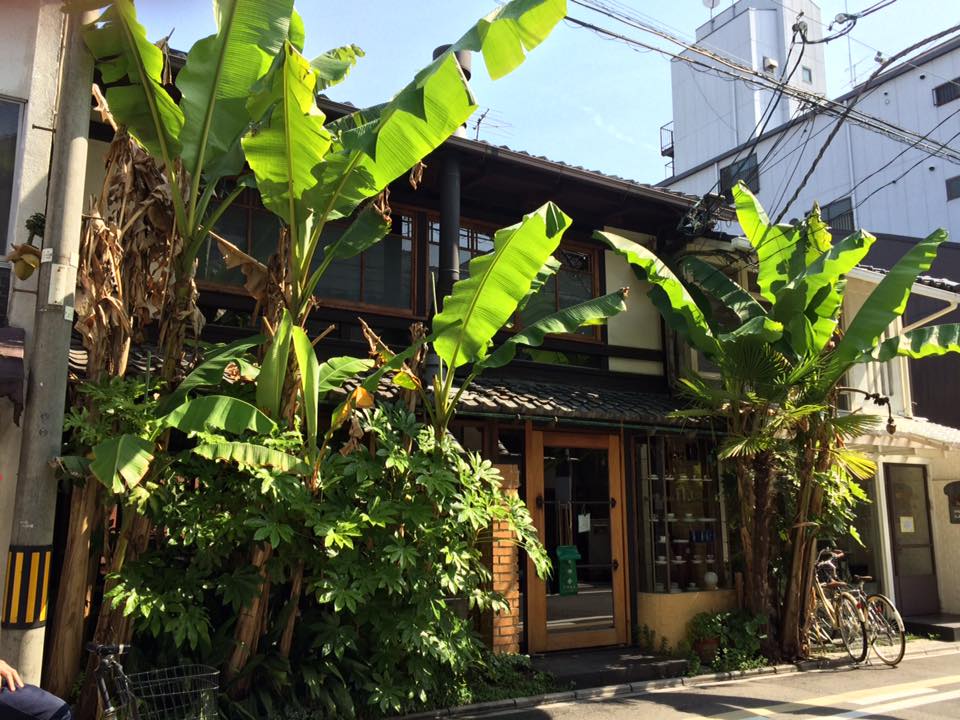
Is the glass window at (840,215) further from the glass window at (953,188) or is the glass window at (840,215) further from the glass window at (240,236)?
the glass window at (240,236)

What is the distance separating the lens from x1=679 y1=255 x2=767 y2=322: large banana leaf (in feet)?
33.6

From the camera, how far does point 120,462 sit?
5449 millimetres

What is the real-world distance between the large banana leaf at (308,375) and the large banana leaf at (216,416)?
513 mm

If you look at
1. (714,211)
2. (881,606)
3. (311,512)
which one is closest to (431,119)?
(311,512)

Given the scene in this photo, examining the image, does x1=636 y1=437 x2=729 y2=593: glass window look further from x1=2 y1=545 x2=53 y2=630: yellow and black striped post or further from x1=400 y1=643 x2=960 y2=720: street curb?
x1=2 y1=545 x2=53 y2=630: yellow and black striped post

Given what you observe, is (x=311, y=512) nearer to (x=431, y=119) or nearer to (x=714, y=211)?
(x=431, y=119)

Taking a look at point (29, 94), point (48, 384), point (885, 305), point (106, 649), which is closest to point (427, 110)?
point (48, 384)

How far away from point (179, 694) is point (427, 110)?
15.9 feet

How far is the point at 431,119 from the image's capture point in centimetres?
651

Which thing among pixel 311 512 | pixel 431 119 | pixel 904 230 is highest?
pixel 904 230

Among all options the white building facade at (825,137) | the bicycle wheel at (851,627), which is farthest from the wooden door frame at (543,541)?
the white building facade at (825,137)

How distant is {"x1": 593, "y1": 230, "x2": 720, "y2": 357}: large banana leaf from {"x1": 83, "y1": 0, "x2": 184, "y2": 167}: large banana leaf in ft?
16.3

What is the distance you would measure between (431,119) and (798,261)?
5.92 metres

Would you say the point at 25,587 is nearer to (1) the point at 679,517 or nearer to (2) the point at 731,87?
(1) the point at 679,517
